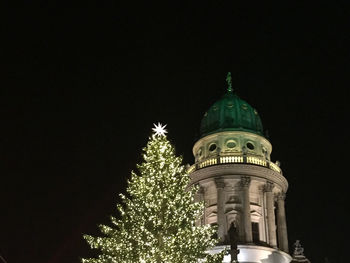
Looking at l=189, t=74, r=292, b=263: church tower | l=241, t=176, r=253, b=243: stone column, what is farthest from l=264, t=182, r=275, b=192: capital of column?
l=241, t=176, r=253, b=243: stone column

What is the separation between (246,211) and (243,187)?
227cm

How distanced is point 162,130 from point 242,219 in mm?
26375

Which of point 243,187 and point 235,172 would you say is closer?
point 243,187

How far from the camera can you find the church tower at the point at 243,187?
169 ft

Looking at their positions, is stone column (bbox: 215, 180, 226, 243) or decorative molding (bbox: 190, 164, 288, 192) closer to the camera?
stone column (bbox: 215, 180, 226, 243)

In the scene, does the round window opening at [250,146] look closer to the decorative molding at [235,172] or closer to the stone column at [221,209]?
the decorative molding at [235,172]

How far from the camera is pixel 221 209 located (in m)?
52.5

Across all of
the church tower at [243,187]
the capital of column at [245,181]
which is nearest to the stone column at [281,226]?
the church tower at [243,187]

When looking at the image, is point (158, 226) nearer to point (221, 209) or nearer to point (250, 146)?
point (221, 209)

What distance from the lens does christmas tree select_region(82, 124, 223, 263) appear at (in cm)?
2544

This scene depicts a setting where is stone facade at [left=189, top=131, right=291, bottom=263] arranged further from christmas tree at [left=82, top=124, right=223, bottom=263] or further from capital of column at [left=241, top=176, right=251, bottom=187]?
christmas tree at [left=82, top=124, right=223, bottom=263]

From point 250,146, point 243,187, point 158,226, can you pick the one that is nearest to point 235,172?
point 243,187

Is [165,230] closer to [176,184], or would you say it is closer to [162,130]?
[176,184]

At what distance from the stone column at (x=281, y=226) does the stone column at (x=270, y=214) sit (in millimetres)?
1277
